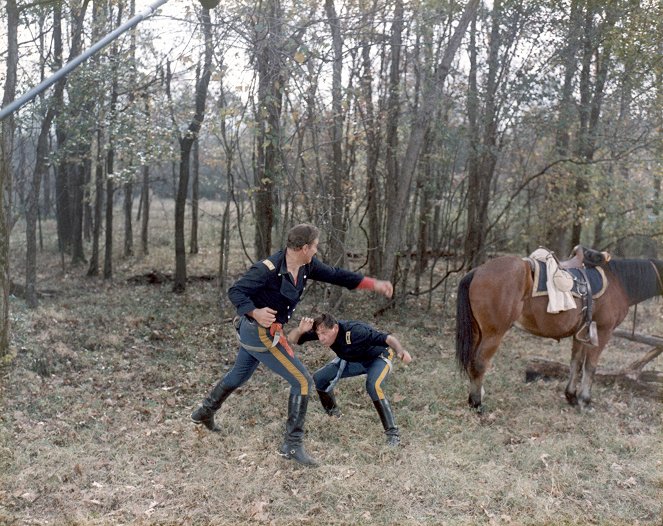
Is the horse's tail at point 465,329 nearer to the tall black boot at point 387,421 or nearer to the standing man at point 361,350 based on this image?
the standing man at point 361,350

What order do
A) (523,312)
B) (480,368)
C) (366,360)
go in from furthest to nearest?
(523,312), (480,368), (366,360)

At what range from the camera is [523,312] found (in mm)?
6969

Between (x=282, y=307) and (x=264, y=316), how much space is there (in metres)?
0.29

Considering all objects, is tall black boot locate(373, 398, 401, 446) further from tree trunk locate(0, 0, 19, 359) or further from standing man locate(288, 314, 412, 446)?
tree trunk locate(0, 0, 19, 359)

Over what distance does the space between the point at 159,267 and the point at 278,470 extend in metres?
12.7

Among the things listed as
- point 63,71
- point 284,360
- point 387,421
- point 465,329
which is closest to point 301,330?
point 284,360

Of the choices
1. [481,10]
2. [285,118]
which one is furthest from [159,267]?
[481,10]

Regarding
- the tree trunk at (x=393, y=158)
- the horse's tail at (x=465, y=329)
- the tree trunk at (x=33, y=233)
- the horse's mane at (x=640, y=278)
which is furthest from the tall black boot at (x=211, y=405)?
the tree trunk at (x=33, y=233)

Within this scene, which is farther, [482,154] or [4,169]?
[482,154]

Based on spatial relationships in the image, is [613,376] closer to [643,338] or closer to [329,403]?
[643,338]

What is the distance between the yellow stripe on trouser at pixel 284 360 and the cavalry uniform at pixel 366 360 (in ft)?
1.30

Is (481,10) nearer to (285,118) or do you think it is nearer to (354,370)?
(285,118)

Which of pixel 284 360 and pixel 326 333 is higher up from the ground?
pixel 326 333

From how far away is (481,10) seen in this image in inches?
459
